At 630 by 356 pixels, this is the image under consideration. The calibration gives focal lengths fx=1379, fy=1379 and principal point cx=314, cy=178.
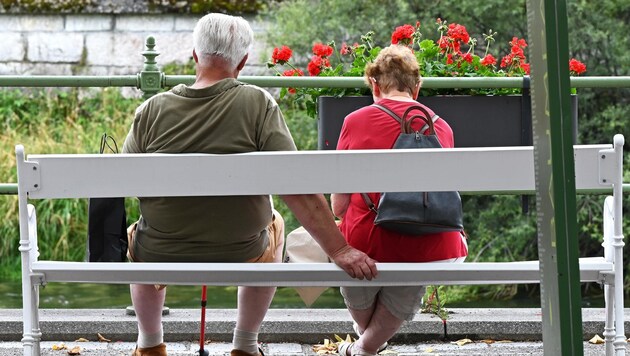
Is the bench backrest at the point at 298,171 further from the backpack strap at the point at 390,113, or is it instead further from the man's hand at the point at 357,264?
the backpack strap at the point at 390,113

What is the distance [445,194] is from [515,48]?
6.90ft

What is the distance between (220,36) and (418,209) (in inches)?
27.8

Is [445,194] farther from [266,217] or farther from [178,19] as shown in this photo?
[178,19]

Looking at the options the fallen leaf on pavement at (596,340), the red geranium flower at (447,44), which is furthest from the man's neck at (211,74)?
the red geranium flower at (447,44)

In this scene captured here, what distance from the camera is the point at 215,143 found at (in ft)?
12.0

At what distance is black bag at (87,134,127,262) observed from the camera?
146 inches

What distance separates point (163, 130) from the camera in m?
3.69

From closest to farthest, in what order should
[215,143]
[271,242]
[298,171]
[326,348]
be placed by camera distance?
[298,171] < [215,143] < [271,242] < [326,348]

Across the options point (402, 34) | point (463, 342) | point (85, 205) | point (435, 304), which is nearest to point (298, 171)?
point (463, 342)

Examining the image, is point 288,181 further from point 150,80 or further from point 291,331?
point 150,80

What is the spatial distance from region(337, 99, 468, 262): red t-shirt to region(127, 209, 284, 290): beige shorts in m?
0.22

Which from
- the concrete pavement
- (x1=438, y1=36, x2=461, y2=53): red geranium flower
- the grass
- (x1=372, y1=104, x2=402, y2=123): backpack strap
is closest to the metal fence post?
the concrete pavement

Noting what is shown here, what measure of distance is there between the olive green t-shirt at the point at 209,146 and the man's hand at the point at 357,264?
0.95 ft

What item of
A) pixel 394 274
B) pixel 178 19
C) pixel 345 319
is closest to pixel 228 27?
pixel 394 274
